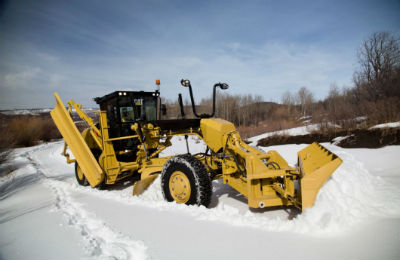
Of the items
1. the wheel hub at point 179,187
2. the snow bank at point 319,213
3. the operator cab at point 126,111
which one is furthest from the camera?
the operator cab at point 126,111

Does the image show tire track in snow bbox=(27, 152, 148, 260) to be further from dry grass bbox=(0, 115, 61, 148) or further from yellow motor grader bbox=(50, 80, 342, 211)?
dry grass bbox=(0, 115, 61, 148)

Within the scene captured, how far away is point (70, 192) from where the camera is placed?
223 inches

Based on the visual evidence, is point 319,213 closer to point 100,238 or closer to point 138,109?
point 100,238

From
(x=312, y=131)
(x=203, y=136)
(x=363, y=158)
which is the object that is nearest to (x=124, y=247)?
(x=203, y=136)

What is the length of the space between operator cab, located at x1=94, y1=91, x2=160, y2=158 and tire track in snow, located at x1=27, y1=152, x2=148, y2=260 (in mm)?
2113

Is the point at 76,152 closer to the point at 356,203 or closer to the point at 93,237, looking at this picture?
the point at 93,237

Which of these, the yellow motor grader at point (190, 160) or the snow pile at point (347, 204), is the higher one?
the yellow motor grader at point (190, 160)

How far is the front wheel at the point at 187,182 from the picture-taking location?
363cm

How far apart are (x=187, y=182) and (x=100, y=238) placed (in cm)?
147

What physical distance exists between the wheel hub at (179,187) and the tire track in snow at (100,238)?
1154 millimetres

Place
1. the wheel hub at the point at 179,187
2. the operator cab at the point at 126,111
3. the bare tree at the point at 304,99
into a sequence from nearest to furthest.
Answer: the wheel hub at the point at 179,187, the operator cab at the point at 126,111, the bare tree at the point at 304,99

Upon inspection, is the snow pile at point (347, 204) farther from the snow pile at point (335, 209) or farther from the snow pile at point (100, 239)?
the snow pile at point (100, 239)

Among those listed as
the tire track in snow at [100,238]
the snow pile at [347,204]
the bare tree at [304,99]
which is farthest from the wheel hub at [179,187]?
the bare tree at [304,99]

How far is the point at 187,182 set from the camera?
3.79 metres
